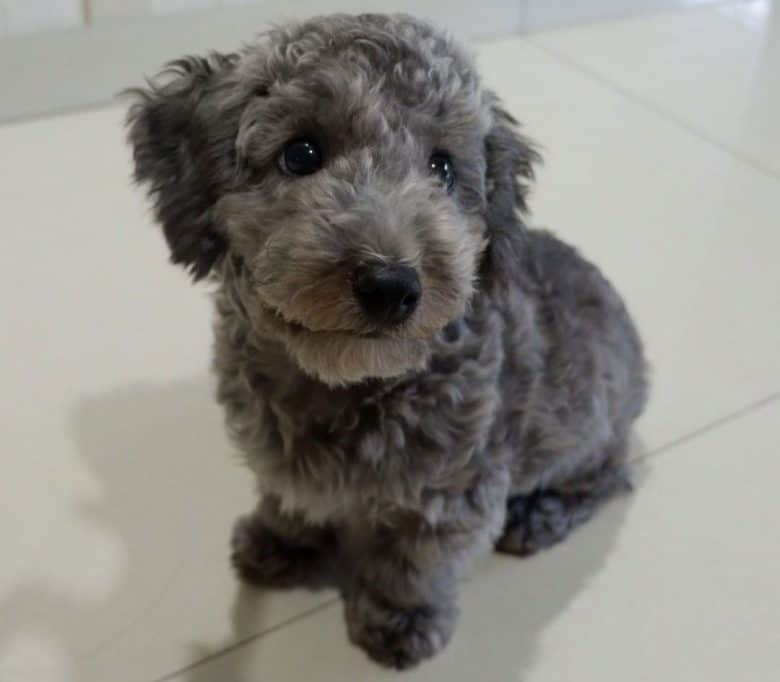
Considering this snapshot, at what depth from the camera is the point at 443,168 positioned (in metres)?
1.01

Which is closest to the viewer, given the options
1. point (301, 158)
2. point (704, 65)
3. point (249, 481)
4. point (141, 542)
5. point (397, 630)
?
point (301, 158)

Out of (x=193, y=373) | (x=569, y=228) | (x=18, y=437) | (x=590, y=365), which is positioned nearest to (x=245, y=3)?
(x=569, y=228)

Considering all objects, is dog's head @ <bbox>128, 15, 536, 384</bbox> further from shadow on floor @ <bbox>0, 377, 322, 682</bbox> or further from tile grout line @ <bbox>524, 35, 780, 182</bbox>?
tile grout line @ <bbox>524, 35, 780, 182</bbox>

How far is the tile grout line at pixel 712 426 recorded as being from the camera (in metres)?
1.52

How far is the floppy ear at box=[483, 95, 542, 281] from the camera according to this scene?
108cm

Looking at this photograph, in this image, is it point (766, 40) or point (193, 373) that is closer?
point (193, 373)

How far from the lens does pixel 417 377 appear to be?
1078mm

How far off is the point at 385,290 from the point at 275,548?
21.6 inches

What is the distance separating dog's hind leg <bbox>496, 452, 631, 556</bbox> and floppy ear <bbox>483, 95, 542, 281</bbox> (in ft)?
1.28

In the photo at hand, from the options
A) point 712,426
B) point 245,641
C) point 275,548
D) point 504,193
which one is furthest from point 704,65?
point 245,641

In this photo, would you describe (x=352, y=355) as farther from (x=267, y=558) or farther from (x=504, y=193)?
(x=267, y=558)

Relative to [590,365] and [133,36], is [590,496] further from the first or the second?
[133,36]

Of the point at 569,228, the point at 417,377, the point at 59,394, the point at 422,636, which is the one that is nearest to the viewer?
the point at 417,377

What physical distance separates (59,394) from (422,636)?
0.66 meters
